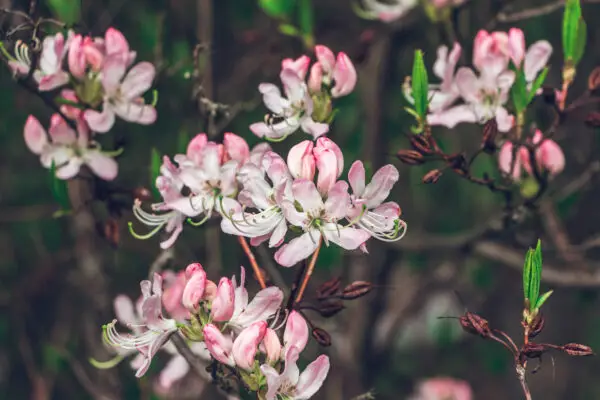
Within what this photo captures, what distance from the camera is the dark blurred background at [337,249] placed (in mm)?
2051

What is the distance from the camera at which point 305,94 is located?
4.39 ft

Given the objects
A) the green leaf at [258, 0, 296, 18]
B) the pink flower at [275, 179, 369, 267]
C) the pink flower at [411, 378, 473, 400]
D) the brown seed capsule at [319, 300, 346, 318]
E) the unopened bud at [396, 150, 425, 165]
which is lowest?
the pink flower at [411, 378, 473, 400]

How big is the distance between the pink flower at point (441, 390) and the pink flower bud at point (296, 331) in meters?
1.74

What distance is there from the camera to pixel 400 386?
303 cm

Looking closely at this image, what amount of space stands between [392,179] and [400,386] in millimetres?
1959

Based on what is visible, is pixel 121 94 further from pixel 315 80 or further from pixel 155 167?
pixel 315 80

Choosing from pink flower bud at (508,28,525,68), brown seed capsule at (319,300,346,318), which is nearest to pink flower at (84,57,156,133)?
brown seed capsule at (319,300,346,318)

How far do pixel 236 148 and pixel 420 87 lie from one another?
26cm

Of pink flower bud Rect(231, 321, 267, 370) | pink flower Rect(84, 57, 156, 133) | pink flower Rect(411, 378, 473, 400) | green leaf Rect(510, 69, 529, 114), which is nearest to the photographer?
pink flower bud Rect(231, 321, 267, 370)

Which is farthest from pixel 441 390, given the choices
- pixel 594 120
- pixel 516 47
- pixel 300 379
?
pixel 300 379

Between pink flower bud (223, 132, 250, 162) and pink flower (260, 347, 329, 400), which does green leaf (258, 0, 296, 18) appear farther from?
pink flower (260, 347, 329, 400)

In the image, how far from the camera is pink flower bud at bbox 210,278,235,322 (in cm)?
117

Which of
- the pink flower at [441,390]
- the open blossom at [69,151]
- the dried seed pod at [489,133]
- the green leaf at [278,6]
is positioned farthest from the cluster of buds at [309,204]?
the pink flower at [441,390]

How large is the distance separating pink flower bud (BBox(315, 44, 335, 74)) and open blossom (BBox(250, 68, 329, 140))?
43 millimetres
